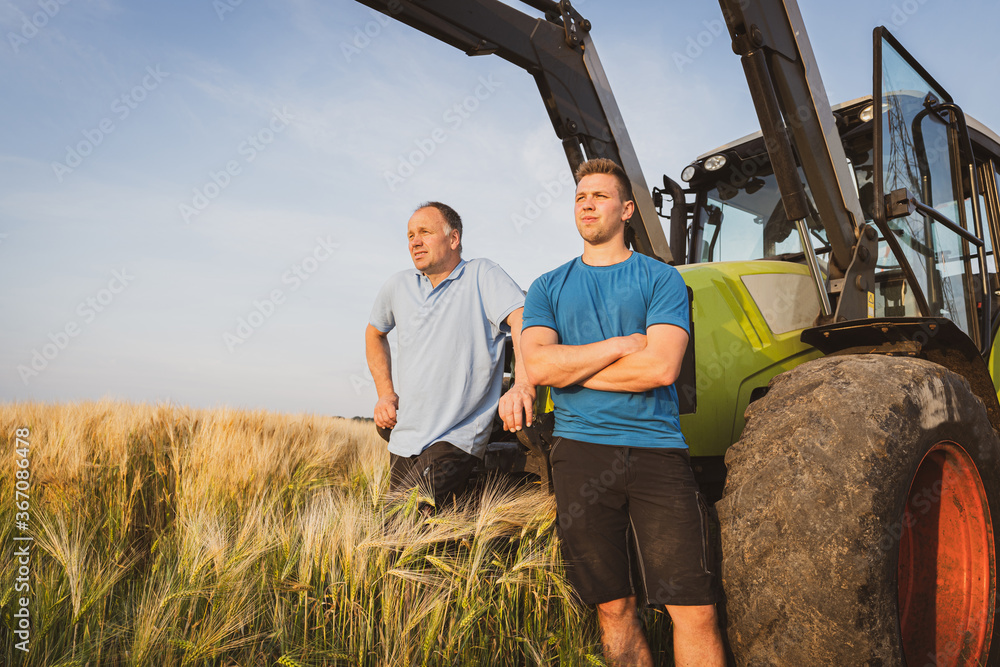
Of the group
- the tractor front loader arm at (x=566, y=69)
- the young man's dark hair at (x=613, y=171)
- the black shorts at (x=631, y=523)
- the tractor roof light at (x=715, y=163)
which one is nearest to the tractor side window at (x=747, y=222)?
the tractor roof light at (x=715, y=163)

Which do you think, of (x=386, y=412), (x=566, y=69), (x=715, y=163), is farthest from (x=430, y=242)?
(x=715, y=163)

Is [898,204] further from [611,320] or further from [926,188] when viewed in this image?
[611,320]

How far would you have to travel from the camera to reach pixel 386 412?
306 cm

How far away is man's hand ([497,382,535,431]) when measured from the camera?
2231mm

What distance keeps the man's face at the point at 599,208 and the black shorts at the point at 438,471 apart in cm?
103

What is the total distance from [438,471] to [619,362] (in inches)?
36.0

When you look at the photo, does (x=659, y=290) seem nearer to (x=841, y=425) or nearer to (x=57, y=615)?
(x=841, y=425)

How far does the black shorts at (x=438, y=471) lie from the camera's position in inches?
101

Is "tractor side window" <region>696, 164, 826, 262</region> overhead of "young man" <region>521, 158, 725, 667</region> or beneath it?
overhead

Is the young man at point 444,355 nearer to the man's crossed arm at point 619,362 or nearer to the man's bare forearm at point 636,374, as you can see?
the man's crossed arm at point 619,362

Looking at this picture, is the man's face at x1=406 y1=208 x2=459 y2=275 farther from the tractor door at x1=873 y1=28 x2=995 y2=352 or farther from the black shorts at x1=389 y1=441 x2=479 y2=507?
the tractor door at x1=873 y1=28 x2=995 y2=352

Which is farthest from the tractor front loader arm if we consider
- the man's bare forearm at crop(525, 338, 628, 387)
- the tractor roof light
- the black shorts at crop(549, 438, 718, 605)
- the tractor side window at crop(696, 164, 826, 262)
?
the black shorts at crop(549, 438, 718, 605)

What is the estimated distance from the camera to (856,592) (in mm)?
1928

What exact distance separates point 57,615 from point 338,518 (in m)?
0.92
